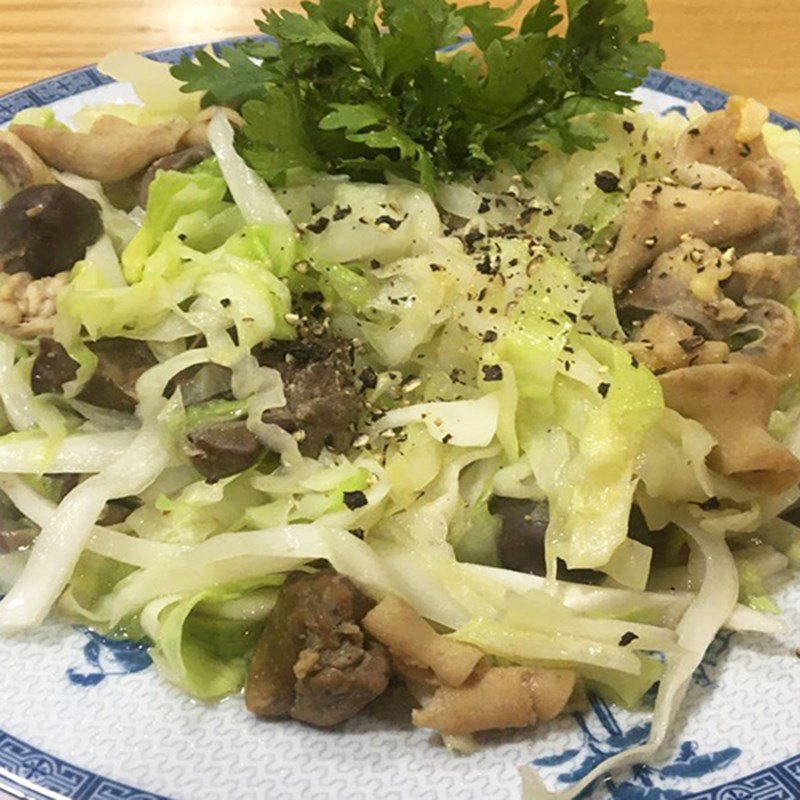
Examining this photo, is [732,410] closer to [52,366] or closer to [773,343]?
[773,343]

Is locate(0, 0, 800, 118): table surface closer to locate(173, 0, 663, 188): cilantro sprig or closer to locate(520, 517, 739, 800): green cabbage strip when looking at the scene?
locate(173, 0, 663, 188): cilantro sprig

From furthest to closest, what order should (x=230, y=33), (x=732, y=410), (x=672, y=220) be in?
1. (x=230, y=33)
2. (x=672, y=220)
3. (x=732, y=410)

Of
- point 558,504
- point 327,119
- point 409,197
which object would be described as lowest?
point 558,504

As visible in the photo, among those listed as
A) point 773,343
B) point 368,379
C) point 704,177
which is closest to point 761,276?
point 773,343

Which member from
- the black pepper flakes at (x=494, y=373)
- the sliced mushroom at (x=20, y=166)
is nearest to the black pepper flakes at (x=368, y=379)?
A: the black pepper flakes at (x=494, y=373)

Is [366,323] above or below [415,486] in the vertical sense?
above

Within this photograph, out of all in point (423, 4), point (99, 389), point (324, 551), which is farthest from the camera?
point (423, 4)

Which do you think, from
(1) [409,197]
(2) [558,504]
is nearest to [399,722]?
(2) [558,504]

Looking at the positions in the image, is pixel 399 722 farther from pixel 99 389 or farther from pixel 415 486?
pixel 99 389
